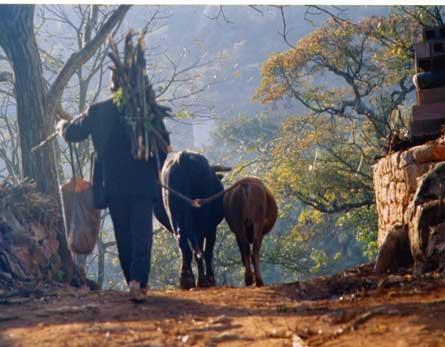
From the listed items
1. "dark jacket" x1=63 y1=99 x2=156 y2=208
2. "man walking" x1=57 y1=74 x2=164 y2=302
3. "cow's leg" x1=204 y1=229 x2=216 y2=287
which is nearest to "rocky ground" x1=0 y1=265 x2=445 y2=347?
"man walking" x1=57 y1=74 x2=164 y2=302

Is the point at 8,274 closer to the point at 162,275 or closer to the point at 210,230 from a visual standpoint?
the point at 210,230

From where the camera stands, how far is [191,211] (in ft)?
30.8

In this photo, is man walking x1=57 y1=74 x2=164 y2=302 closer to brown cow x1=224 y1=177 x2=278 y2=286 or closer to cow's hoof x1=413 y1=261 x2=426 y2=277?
brown cow x1=224 y1=177 x2=278 y2=286

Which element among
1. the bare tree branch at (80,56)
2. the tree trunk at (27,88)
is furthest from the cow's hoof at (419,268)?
the bare tree branch at (80,56)

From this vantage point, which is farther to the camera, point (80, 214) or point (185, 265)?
point (185, 265)

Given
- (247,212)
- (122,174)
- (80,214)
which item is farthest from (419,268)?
(80,214)

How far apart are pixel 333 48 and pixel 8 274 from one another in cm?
1200

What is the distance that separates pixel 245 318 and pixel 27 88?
6.03 metres

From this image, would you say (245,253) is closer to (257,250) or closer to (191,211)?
(257,250)

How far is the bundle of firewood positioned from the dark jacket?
1.17ft

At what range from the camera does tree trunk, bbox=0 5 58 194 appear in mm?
10430

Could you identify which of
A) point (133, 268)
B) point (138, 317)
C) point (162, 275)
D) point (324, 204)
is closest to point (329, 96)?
point (324, 204)

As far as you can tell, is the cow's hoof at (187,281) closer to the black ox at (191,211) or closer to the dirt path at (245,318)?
the black ox at (191,211)

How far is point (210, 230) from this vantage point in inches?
377
